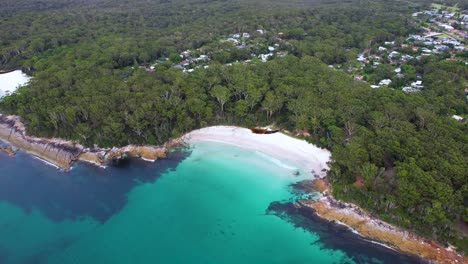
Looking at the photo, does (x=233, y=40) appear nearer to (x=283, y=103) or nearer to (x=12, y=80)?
(x=283, y=103)

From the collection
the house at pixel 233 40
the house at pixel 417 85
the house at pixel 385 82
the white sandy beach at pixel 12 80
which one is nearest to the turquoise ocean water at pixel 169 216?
the white sandy beach at pixel 12 80

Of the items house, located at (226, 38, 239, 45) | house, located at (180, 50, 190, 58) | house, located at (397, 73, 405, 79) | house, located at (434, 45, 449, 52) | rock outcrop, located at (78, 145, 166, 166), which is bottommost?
rock outcrop, located at (78, 145, 166, 166)

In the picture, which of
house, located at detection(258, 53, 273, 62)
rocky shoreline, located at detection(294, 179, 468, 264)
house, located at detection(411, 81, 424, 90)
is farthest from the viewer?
house, located at detection(258, 53, 273, 62)

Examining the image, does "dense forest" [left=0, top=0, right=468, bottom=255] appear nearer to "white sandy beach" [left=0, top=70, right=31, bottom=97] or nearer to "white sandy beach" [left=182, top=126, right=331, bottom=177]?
"white sandy beach" [left=182, top=126, right=331, bottom=177]

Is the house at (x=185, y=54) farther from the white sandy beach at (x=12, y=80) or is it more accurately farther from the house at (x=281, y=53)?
the white sandy beach at (x=12, y=80)

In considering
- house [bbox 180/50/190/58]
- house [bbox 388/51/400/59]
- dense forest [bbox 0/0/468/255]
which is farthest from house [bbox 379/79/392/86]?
house [bbox 180/50/190/58]

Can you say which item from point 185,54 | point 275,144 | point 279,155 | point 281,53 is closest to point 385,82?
point 281,53
